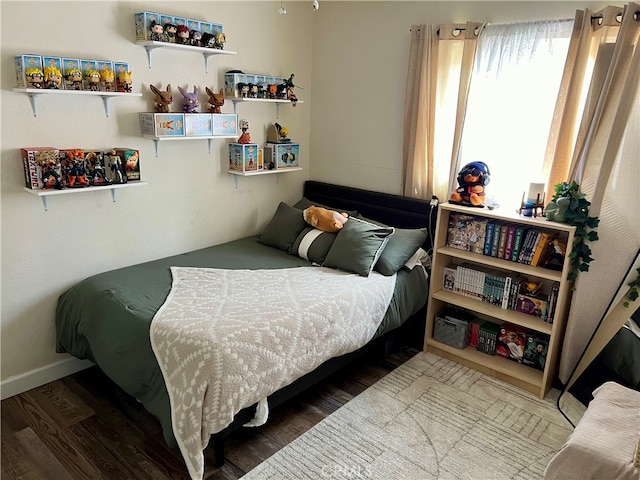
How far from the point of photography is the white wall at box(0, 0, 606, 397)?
8.23ft

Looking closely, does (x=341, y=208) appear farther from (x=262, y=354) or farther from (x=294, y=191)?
(x=262, y=354)

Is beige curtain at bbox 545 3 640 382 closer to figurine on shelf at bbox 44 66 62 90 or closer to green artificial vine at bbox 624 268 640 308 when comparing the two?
green artificial vine at bbox 624 268 640 308

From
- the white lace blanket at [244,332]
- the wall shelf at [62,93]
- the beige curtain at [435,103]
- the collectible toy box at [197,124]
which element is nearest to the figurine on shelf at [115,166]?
the wall shelf at [62,93]

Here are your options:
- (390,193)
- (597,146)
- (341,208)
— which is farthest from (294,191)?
(597,146)

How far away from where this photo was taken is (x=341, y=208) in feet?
12.5

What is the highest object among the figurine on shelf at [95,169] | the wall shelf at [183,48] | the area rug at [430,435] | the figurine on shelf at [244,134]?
the wall shelf at [183,48]

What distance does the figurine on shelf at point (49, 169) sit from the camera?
2.44 metres

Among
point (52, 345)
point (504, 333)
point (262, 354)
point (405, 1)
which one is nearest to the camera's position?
point (262, 354)

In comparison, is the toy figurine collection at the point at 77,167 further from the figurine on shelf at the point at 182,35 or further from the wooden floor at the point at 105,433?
the wooden floor at the point at 105,433

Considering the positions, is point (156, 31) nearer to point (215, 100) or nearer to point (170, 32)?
point (170, 32)

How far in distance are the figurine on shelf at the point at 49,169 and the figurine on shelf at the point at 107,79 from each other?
0.47m

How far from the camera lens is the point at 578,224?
2518 mm

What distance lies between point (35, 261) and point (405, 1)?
2863 mm

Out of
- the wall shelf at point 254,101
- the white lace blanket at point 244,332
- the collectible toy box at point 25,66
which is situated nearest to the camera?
the white lace blanket at point 244,332
